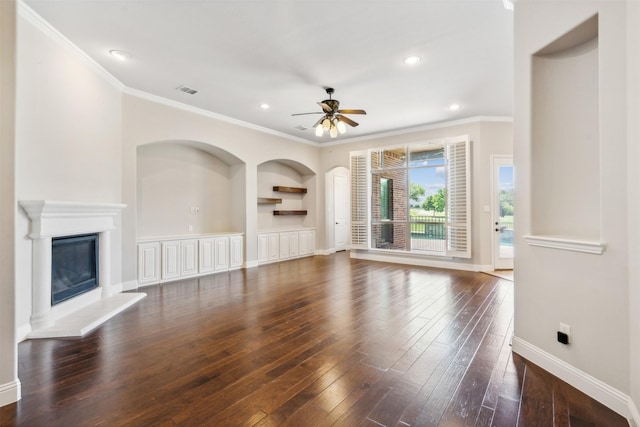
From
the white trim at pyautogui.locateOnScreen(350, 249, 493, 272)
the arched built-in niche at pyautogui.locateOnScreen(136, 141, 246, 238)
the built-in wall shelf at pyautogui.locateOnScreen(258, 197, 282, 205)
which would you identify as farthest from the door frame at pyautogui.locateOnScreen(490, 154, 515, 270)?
the arched built-in niche at pyautogui.locateOnScreen(136, 141, 246, 238)

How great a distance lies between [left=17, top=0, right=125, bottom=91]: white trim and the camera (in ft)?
9.29

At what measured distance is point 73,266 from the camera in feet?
12.1

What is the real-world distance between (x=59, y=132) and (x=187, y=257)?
2765mm

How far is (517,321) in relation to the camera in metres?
2.63

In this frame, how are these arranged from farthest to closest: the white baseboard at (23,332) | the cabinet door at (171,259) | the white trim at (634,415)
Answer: the cabinet door at (171,259) → the white baseboard at (23,332) → the white trim at (634,415)

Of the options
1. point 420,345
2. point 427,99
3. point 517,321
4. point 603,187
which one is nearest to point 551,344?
point 517,321

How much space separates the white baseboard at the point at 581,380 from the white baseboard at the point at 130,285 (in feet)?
16.9

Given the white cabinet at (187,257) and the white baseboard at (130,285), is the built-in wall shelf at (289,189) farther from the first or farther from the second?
the white baseboard at (130,285)

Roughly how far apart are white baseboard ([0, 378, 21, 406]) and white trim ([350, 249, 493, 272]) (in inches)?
251

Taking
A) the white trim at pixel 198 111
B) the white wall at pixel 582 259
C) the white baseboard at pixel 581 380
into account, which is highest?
the white trim at pixel 198 111

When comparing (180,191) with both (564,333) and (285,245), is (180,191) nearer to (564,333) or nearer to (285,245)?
(285,245)

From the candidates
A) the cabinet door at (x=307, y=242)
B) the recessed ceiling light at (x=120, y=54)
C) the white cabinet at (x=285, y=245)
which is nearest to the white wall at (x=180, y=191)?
the white cabinet at (x=285, y=245)

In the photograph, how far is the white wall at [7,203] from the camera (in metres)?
1.89

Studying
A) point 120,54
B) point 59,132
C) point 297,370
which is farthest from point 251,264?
point 297,370
